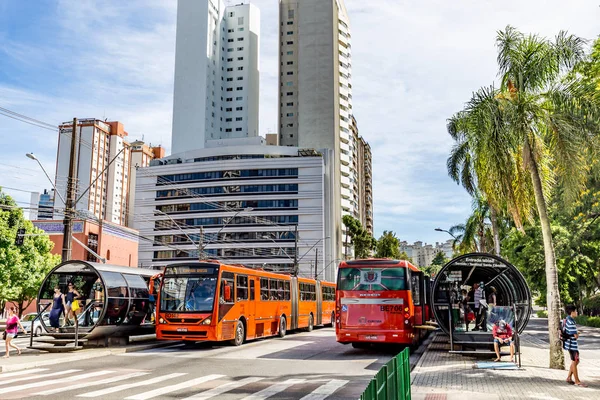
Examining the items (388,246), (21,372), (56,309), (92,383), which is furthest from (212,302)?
(388,246)

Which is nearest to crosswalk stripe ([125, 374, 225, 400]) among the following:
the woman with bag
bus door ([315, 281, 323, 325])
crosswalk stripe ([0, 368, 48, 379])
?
crosswalk stripe ([0, 368, 48, 379])

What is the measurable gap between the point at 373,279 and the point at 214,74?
407ft

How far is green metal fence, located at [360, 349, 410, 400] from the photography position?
4.70 m

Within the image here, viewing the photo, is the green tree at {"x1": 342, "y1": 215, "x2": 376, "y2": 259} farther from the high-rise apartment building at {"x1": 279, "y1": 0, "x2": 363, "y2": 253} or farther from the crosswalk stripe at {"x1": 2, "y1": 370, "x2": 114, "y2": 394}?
the crosswalk stripe at {"x1": 2, "y1": 370, "x2": 114, "y2": 394}

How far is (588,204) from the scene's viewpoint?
106ft

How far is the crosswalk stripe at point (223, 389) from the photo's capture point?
34.6ft

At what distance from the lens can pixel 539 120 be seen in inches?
601

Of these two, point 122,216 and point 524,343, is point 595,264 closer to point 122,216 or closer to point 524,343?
point 524,343

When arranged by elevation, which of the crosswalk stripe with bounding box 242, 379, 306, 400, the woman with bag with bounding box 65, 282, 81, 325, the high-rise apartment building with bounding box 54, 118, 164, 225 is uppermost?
the high-rise apartment building with bounding box 54, 118, 164, 225

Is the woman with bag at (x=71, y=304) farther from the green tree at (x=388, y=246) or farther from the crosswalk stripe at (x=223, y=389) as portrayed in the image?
the green tree at (x=388, y=246)

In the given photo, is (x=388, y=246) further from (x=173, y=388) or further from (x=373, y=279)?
(x=173, y=388)

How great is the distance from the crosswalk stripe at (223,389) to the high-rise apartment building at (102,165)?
121 m

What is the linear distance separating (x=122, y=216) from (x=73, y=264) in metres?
131

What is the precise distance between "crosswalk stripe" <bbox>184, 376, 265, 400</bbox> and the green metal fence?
4.64m
